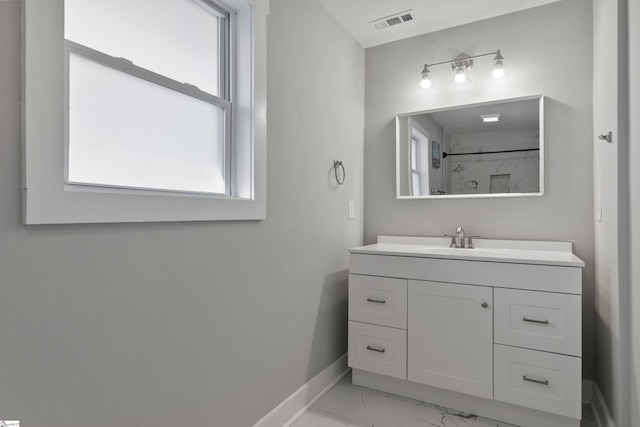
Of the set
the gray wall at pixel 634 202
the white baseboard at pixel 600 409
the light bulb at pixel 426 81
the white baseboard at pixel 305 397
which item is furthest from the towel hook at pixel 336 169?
the white baseboard at pixel 600 409

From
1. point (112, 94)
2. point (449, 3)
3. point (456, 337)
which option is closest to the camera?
point (112, 94)

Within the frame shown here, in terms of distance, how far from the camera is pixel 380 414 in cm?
193

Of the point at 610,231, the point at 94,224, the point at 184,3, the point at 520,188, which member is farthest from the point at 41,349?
the point at 520,188

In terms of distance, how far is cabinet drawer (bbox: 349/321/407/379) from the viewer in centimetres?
204

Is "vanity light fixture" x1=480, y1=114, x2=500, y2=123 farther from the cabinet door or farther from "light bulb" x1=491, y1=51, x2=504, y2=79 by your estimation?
the cabinet door

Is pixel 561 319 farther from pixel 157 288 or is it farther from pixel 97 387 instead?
pixel 97 387

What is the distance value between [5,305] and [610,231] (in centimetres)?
225

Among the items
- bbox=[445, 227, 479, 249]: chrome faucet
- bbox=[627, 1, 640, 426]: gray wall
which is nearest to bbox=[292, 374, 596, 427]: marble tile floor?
bbox=[627, 1, 640, 426]: gray wall

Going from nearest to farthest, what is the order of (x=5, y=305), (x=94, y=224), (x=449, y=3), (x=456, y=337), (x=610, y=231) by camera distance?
(x=5, y=305)
(x=94, y=224)
(x=610, y=231)
(x=456, y=337)
(x=449, y=3)

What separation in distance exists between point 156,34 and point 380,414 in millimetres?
2113

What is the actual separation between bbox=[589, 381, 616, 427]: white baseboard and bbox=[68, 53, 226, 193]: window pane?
211 centimetres

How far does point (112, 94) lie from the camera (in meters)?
1.19

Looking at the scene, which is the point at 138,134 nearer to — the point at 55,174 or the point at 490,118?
the point at 55,174

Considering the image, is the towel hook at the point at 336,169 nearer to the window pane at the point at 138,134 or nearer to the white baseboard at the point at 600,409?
the window pane at the point at 138,134
